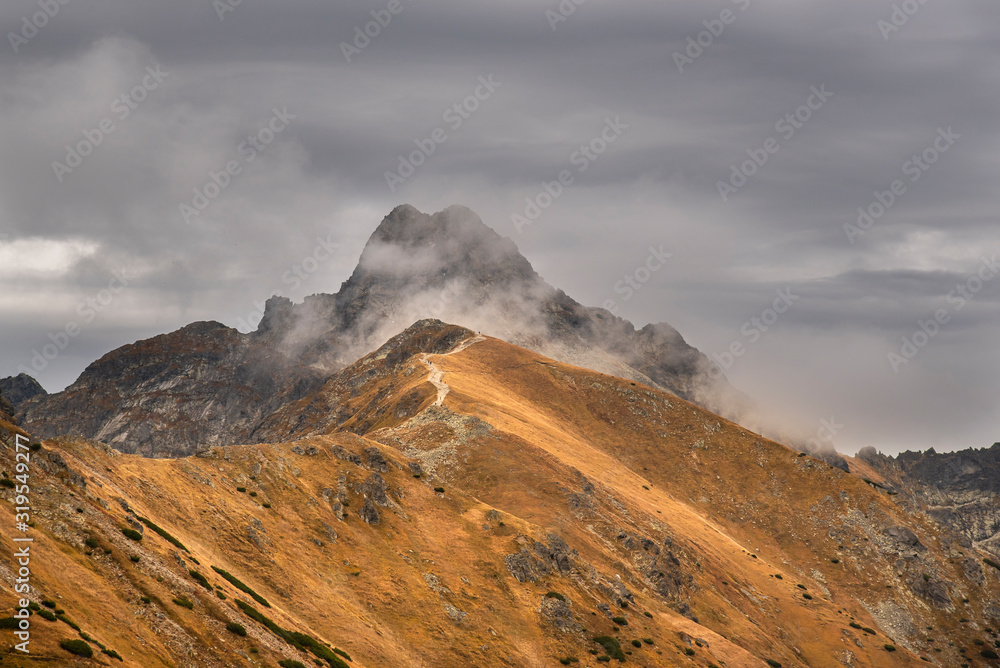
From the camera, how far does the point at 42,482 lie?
4322 cm

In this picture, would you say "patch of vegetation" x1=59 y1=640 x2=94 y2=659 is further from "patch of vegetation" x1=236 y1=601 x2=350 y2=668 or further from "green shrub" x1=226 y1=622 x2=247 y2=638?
"patch of vegetation" x1=236 y1=601 x2=350 y2=668

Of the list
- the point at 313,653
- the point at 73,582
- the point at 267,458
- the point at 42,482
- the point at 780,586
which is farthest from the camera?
the point at 780,586

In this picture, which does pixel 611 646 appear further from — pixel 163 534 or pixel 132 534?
pixel 132 534

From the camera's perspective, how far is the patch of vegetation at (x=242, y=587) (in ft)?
180

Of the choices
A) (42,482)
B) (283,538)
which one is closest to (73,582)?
(42,482)

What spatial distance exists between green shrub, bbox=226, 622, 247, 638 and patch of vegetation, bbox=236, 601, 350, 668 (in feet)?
14.1

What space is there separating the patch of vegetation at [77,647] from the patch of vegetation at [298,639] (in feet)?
57.6

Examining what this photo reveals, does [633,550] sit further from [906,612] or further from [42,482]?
[42,482]

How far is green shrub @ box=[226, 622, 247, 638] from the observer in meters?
43.6

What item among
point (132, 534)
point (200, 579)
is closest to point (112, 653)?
point (132, 534)

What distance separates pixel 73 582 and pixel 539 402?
145m

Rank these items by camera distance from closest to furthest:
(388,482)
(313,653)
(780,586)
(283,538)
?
(313,653), (283,538), (388,482), (780,586)

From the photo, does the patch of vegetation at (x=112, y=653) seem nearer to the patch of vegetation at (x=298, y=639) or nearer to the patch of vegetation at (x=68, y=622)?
the patch of vegetation at (x=68, y=622)

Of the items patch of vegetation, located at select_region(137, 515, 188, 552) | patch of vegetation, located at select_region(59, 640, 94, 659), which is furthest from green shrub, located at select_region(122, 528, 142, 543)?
patch of vegetation, located at select_region(59, 640, 94, 659)
